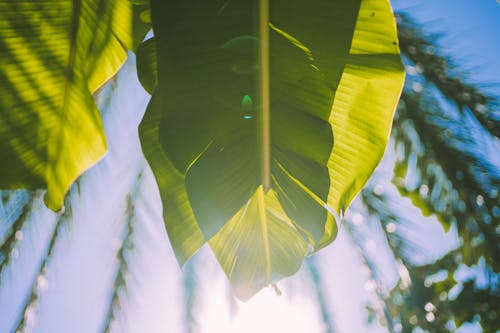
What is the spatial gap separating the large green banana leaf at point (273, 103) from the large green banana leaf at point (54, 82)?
24 centimetres

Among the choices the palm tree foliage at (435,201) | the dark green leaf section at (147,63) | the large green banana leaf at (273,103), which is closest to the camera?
the large green banana leaf at (273,103)

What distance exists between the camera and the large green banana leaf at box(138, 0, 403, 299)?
839mm

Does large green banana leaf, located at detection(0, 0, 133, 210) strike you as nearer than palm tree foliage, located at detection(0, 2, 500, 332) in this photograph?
Yes

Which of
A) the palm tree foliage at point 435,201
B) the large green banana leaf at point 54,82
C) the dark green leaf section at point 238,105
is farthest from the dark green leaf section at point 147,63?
the palm tree foliage at point 435,201

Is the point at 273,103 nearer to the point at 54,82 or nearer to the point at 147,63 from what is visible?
the point at 147,63

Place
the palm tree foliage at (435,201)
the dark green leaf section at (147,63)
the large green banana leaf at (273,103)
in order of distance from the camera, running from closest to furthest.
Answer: the large green banana leaf at (273,103), the dark green leaf section at (147,63), the palm tree foliage at (435,201)

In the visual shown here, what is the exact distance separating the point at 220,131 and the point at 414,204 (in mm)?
940

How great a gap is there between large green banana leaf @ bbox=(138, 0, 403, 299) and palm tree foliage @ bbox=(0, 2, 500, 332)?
701mm

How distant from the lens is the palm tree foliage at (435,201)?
147 centimetres

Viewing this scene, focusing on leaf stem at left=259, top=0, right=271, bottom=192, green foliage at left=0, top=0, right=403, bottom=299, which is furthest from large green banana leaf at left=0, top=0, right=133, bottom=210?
leaf stem at left=259, top=0, right=271, bottom=192

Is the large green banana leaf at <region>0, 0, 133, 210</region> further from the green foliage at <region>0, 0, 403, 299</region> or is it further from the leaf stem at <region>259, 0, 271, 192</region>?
the leaf stem at <region>259, 0, 271, 192</region>

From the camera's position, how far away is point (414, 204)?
1.56 metres

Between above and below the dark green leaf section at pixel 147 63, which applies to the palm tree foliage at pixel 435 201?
below

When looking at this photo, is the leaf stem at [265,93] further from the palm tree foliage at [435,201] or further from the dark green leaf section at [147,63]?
the palm tree foliage at [435,201]
